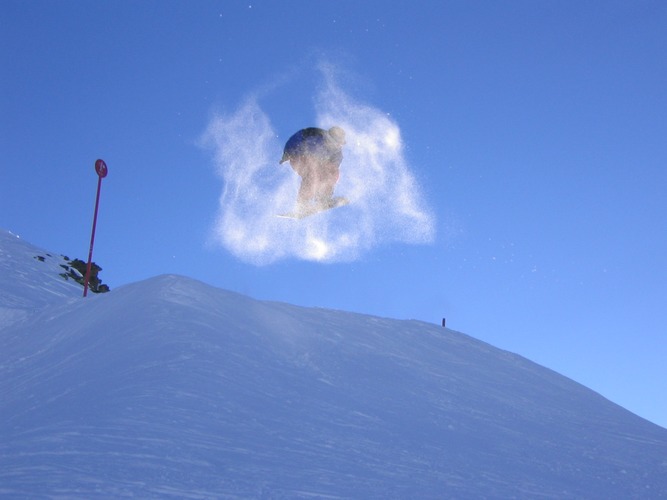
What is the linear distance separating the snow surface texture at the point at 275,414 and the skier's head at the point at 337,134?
6302mm

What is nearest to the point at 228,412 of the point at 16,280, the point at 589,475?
the point at 589,475

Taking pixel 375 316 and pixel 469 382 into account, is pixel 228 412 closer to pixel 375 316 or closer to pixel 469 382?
pixel 469 382

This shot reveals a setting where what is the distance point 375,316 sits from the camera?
768 centimetres

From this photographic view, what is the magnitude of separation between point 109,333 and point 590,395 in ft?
15.4

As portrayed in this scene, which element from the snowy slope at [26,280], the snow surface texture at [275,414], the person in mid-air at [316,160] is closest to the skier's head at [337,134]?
the person in mid-air at [316,160]

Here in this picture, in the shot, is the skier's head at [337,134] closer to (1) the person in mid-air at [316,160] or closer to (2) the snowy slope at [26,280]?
(1) the person in mid-air at [316,160]

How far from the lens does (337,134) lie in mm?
12680

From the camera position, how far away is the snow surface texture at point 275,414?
3.21 meters

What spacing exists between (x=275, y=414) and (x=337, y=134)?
362 inches

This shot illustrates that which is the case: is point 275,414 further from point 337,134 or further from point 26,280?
point 26,280

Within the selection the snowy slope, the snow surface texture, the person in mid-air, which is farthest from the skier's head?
the snow surface texture

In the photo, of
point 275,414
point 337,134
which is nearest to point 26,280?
point 337,134

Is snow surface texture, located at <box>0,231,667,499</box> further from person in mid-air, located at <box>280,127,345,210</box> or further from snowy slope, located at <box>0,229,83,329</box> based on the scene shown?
person in mid-air, located at <box>280,127,345,210</box>

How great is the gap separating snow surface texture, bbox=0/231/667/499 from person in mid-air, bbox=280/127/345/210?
6.04 metres
